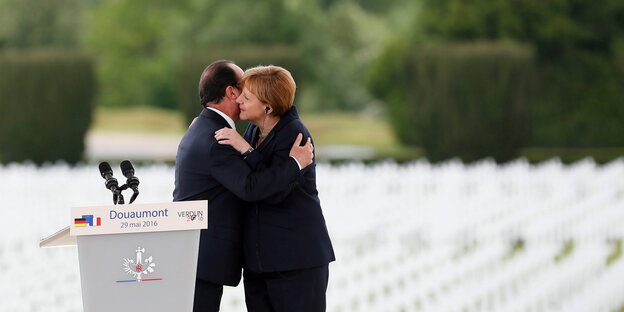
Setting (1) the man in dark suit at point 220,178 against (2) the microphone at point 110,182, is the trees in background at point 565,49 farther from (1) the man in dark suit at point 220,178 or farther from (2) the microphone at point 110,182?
(2) the microphone at point 110,182

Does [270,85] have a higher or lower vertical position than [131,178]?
higher

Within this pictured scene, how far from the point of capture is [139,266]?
309cm

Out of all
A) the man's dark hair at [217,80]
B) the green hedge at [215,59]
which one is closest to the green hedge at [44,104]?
the green hedge at [215,59]

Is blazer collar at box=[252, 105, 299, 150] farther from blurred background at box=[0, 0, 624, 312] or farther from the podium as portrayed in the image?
blurred background at box=[0, 0, 624, 312]

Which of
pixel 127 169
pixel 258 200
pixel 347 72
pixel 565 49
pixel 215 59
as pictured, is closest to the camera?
pixel 127 169

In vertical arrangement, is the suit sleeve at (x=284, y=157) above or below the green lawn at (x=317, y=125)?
below

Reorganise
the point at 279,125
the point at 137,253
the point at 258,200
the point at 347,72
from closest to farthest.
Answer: the point at 137,253 < the point at 258,200 < the point at 279,125 < the point at 347,72

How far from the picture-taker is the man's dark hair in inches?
141

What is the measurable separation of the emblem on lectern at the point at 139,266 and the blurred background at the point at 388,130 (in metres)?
3.52

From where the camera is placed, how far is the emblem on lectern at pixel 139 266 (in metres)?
3.08

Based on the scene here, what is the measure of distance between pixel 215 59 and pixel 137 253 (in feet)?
62.6

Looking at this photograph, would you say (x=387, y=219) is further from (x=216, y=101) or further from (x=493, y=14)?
(x=493, y=14)

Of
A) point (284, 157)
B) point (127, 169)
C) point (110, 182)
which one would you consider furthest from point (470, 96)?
point (110, 182)

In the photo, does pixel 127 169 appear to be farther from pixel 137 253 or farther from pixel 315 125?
pixel 315 125
